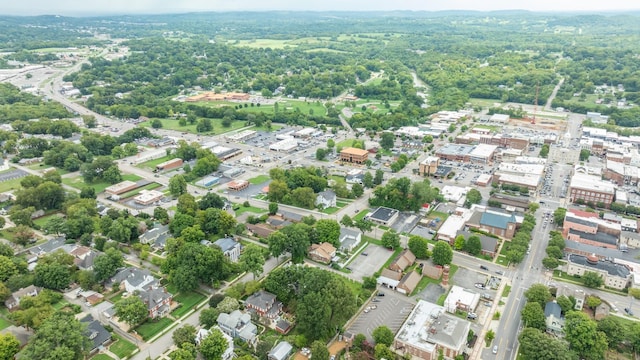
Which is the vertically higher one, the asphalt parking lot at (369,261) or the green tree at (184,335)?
the green tree at (184,335)

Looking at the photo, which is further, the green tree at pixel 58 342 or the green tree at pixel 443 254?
the green tree at pixel 443 254

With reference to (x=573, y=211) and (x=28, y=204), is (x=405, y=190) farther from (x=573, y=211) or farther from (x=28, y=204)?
(x=28, y=204)

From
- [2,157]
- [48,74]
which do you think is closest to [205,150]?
[2,157]

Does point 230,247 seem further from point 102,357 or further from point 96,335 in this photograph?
point 102,357

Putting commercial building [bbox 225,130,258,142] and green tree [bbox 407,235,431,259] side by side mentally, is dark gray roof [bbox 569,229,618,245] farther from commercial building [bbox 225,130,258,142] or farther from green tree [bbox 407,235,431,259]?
commercial building [bbox 225,130,258,142]

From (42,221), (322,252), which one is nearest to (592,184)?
(322,252)

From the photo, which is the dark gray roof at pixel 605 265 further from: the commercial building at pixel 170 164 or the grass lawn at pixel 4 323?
the commercial building at pixel 170 164

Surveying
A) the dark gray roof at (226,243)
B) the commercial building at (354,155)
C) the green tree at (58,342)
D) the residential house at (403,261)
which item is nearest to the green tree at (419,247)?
the residential house at (403,261)
